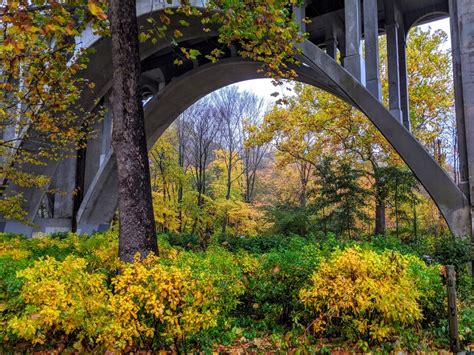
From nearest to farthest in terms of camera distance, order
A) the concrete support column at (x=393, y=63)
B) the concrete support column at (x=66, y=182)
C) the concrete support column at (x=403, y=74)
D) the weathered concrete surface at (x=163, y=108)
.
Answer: the concrete support column at (x=393, y=63), the concrete support column at (x=403, y=74), the weathered concrete surface at (x=163, y=108), the concrete support column at (x=66, y=182)

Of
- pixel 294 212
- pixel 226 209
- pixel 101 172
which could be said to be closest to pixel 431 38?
pixel 294 212

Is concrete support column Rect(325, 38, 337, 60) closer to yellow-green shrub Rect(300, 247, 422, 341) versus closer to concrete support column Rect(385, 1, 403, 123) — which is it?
concrete support column Rect(385, 1, 403, 123)

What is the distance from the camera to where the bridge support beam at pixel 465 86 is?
7.15 meters

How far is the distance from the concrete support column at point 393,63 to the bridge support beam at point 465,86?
4.32ft

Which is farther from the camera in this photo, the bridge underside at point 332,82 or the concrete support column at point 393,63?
the concrete support column at point 393,63

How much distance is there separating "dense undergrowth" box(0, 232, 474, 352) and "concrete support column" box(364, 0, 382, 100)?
5421 mm

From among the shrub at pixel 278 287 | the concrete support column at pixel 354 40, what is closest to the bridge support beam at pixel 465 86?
the concrete support column at pixel 354 40

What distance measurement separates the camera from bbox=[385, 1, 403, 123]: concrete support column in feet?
28.0

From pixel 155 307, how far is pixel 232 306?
1.27 meters

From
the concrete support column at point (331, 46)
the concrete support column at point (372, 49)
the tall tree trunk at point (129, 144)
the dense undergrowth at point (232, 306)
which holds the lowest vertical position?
the dense undergrowth at point (232, 306)

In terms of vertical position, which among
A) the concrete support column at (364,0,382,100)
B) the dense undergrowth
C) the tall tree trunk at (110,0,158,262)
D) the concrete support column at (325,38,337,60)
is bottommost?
the dense undergrowth

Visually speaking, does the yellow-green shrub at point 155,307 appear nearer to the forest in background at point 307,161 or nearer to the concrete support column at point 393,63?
the concrete support column at point 393,63

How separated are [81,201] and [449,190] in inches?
602

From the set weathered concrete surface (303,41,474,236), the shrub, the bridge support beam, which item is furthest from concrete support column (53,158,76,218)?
the bridge support beam
